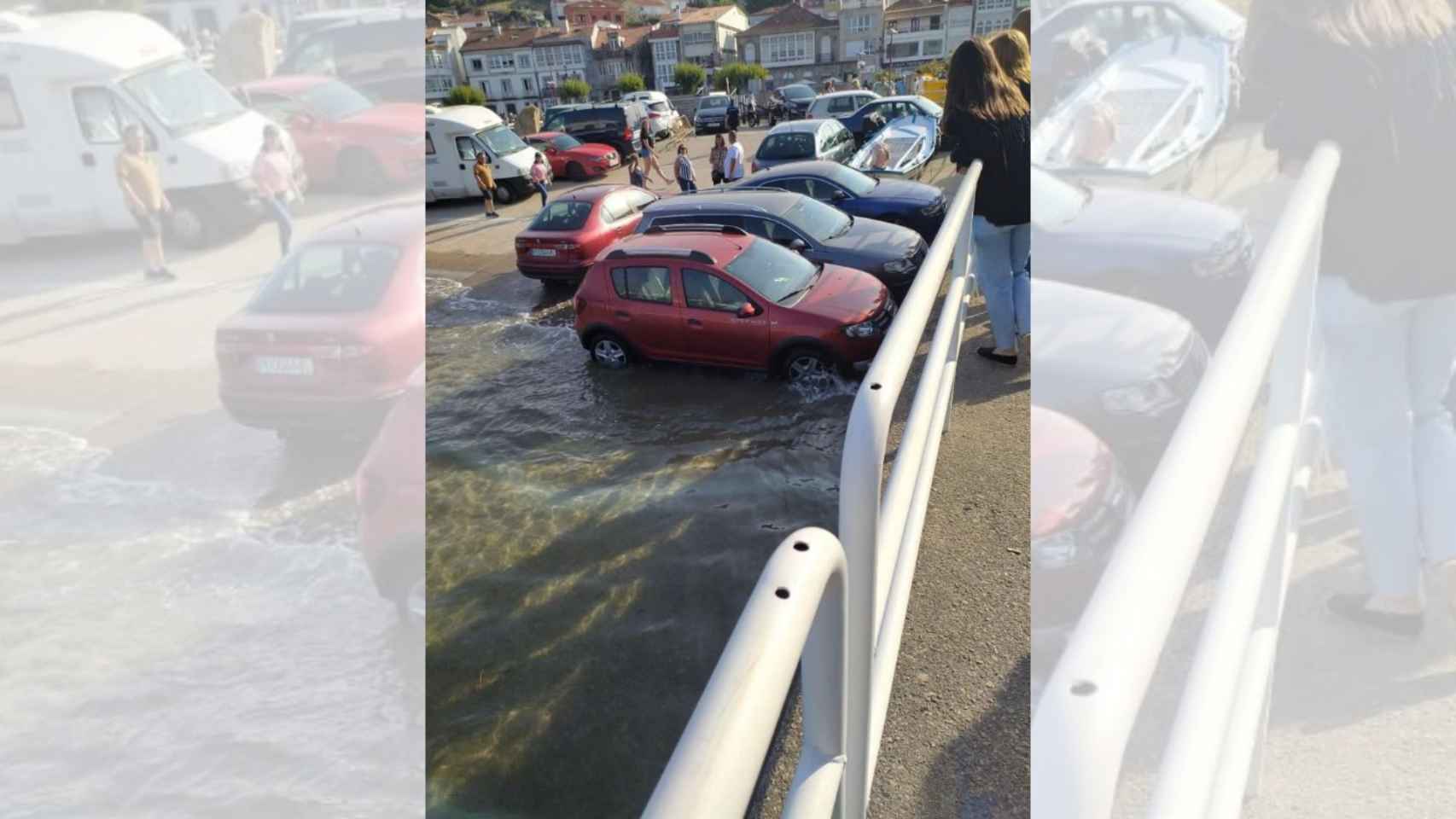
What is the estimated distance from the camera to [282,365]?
1.30 m

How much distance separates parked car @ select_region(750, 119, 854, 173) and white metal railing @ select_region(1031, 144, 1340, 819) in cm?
1283

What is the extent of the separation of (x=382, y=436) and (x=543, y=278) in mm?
9398

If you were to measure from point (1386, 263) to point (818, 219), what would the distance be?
7.10 meters

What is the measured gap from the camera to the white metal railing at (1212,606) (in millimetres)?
613

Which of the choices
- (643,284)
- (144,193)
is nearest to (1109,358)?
(144,193)

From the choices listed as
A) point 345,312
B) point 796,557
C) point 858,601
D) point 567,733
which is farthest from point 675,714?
point 796,557

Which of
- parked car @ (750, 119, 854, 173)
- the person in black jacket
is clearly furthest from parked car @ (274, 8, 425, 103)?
parked car @ (750, 119, 854, 173)

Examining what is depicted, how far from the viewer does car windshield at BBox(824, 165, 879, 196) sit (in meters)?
9.84

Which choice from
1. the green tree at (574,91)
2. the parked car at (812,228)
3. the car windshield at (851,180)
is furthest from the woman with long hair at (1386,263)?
the green tree at (574,91)

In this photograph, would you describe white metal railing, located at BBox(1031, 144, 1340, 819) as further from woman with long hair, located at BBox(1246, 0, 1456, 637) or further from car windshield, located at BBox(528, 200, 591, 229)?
car windshield, located at BBox(528, 200, 591, 229)

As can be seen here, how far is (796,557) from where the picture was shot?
0.95 metres

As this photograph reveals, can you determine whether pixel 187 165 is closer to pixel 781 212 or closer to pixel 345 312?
pixel 345 312

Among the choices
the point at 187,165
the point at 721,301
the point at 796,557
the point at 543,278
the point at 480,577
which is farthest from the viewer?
the point at 543,278

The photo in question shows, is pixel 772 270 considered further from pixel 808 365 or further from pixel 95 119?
pixel 95 119
